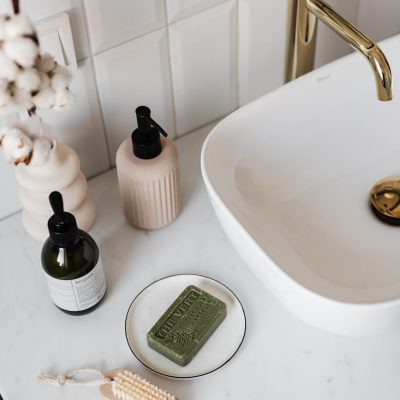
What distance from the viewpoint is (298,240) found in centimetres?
86

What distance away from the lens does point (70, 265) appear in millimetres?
771

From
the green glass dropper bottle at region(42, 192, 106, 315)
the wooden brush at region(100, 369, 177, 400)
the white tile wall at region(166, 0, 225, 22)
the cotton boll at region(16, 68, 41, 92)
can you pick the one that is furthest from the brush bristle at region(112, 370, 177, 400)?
the white tile wall at region(166, 0, 225, 22)

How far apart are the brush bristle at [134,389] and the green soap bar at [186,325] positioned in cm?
5

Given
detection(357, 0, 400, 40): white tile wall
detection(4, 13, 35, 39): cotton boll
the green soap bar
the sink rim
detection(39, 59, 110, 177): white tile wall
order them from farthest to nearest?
detection(357, 0, 400, 40): white tile wall → detection(39, 59, 110, 177): white tile wall → the green soap bar → the sink rim → detection(4, 13, 35, 39): cotton boll

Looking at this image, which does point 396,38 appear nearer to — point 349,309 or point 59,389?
point 349,309

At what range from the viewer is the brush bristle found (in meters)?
0.73

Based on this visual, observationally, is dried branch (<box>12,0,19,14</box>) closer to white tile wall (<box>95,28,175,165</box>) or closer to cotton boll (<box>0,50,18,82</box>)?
cotton boll (<box>0,50,18,82</box>)

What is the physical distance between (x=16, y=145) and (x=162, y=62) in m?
0.36

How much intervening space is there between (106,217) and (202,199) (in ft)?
0.42

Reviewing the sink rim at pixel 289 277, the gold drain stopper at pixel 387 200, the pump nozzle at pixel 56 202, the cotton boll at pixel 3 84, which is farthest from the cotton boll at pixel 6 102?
the gold drain stopper at pixel 387 200

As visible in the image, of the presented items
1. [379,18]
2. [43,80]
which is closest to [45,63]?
[43,80]

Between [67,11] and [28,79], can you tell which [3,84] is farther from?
[67,11]

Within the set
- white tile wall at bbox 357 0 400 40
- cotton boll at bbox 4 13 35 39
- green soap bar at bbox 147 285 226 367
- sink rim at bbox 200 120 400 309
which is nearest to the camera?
cotton boll at bbox 4 13 35 39

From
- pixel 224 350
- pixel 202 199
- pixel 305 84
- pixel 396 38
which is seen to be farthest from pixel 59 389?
pixel 396 38
